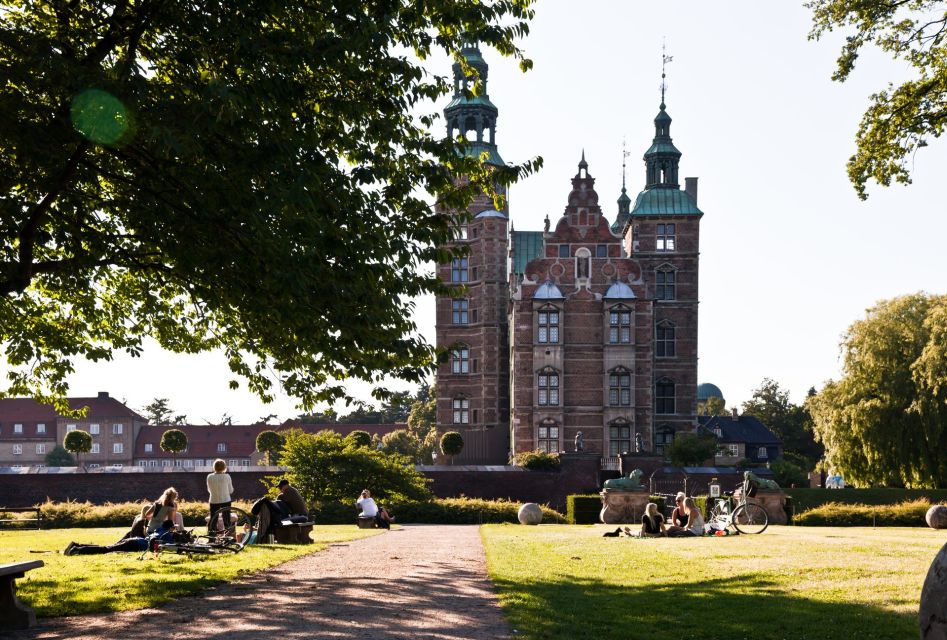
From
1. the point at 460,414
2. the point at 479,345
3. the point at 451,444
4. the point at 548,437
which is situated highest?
the point at 479,345

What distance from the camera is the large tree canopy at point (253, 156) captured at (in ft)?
37.3

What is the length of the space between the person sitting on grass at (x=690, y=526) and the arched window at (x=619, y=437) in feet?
102

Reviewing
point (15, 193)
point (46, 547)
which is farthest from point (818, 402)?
point (15, 193)

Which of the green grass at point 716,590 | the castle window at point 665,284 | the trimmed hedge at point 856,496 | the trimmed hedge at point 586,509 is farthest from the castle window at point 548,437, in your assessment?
the green grass at point 716,590

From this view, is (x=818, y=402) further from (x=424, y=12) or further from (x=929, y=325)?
(x=424, y=12)

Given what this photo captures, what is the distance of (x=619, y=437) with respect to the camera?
2125 inches

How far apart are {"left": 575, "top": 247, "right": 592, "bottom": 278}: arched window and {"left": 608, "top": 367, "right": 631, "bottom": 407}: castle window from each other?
17.8ft

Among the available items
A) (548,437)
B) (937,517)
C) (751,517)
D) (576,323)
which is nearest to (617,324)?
(576,323)

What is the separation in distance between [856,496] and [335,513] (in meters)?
19.3

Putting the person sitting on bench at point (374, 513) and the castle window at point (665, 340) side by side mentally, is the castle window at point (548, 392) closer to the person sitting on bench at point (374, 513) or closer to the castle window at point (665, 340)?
the castle window at point (665, 340)

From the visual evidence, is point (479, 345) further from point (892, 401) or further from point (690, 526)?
point (690, 526)

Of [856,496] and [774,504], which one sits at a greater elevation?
[774,504]

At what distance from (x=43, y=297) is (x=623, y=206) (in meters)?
68.6

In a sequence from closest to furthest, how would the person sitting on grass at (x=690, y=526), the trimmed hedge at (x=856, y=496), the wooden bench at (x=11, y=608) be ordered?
the wooden bench at (x=11, y=608)
the person sitting on grass at (x=690, y=526)
the trimmed hedge at (x=856, y=496)
